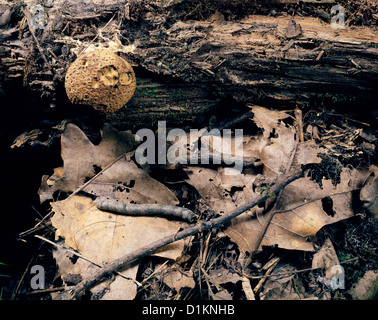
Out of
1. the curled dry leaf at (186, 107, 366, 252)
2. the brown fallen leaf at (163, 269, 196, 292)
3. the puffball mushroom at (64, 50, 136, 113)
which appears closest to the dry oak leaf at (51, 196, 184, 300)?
the brown fallen leaf at (163, 269, 196, 292)

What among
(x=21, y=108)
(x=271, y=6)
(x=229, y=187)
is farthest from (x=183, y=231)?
(x=271, y=6)

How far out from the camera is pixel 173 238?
2.02 metres

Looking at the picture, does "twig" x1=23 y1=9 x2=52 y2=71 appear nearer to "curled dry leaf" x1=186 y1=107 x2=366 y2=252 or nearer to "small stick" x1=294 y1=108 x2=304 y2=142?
"curled dry leaf" x1=186 y1=107 x2=366 y2=252

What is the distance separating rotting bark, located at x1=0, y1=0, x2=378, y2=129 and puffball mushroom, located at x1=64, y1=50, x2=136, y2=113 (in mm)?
236

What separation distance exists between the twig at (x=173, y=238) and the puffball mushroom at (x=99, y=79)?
3.68 ft

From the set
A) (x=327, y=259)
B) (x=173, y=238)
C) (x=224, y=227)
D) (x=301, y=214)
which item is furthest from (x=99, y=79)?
(x=327, y=259)

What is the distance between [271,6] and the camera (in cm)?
235

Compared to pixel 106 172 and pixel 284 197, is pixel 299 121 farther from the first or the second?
pixel 106 172

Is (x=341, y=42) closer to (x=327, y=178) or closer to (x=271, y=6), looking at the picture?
(x=271, y=6)

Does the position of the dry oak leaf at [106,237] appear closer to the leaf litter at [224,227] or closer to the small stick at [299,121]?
the leaf litter at [224,227]

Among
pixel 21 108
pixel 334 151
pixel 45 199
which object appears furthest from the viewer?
pixel 21 108

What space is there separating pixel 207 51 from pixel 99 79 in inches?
36.0

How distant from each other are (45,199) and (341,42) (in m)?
2.77

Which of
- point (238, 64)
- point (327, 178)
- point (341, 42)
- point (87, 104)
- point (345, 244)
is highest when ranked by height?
point (341, 42)
